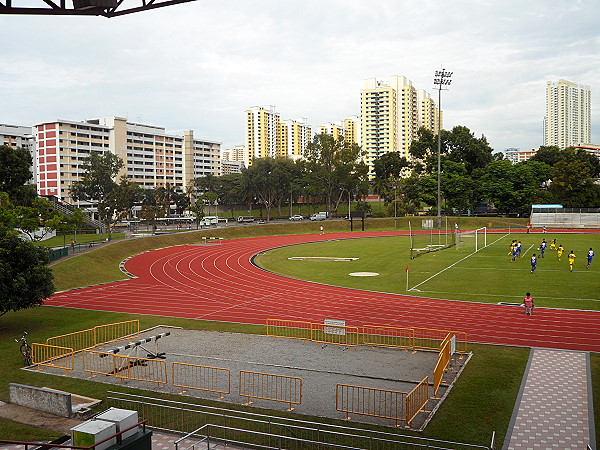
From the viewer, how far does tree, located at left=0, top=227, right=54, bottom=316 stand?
21311mm


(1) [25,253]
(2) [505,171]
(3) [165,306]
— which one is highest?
(2) [505,171]

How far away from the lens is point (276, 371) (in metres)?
17.0

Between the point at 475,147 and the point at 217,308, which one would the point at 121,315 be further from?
the point at 475,147

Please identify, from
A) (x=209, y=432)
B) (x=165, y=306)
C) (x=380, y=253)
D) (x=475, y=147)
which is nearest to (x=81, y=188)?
(x=380, y=253)

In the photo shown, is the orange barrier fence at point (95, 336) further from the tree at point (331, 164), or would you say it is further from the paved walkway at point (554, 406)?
the tree at point (331, 164)

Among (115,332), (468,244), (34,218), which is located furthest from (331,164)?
(115,332)

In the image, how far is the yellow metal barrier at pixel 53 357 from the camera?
1819 centimetres

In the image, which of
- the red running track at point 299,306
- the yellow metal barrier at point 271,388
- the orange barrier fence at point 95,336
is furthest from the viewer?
the red running track at point 299,306

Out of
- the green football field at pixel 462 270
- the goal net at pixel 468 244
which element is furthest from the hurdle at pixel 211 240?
the goal net at pixel 468 244

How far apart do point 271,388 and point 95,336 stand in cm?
954

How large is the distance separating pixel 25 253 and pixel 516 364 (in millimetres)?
20713

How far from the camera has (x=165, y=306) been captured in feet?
95.9

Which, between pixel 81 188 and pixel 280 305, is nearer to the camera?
pixel 280 305

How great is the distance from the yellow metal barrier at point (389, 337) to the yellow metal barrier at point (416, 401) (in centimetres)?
534
